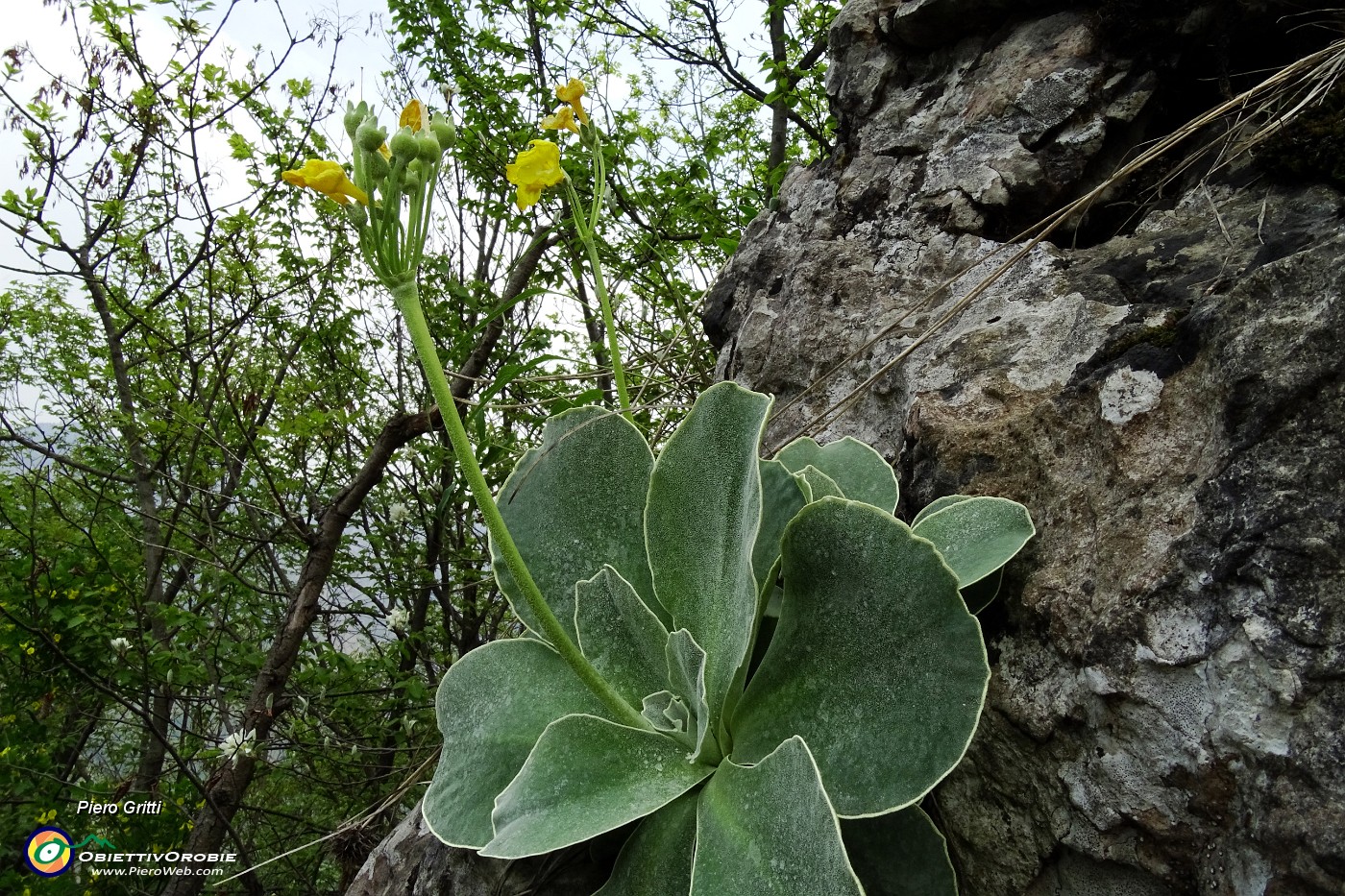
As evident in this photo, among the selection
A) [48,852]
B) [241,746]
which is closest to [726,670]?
[241,746]

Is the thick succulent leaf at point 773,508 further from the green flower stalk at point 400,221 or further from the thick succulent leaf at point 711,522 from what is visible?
the green flower stalk at point 400,221

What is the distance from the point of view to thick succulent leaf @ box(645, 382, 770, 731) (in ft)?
2.57

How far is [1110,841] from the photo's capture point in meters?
0.59

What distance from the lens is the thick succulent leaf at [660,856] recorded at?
2.33 ft

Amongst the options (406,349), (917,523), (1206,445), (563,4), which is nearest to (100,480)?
(406,349)

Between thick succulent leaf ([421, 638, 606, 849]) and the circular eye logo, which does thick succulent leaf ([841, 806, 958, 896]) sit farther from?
the circular eye logo

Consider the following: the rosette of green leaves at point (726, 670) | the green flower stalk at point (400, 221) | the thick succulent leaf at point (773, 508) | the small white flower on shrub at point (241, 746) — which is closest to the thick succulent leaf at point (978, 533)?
the rosette of green leaves at point (726, 670)

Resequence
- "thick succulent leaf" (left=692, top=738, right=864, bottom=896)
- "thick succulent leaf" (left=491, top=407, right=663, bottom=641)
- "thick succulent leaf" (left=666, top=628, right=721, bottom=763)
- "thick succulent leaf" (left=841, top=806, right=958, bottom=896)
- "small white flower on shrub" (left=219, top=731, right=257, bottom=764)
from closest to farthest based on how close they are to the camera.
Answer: "thick succulent leaf" (left=692, top=738, right=864, bottom=896) → "thick succulent leaf" (left=841, top=806, right=958, bottom=896) → "thick succulent leaf" (left=666, top=628, right=721, bottom=763) → "thick succulent leaf" (left=491, top=407, right=663, bottom=641) → "small white flower on shrub" (left=219, top=731, right=257, bottom=764)

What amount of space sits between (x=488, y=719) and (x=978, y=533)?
1.77 feet

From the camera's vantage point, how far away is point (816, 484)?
2.65 ft

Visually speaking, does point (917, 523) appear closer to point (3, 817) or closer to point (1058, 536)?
point (1058, 536)

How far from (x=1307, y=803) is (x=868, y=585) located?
0.30m

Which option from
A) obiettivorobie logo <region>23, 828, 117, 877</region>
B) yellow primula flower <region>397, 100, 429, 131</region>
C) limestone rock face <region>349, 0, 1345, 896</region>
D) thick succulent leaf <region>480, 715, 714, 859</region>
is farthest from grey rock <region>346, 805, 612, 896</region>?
obiettivorobie logo <region>23, 828, 117, 877</region>

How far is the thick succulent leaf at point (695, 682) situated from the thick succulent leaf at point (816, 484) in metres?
0.19
